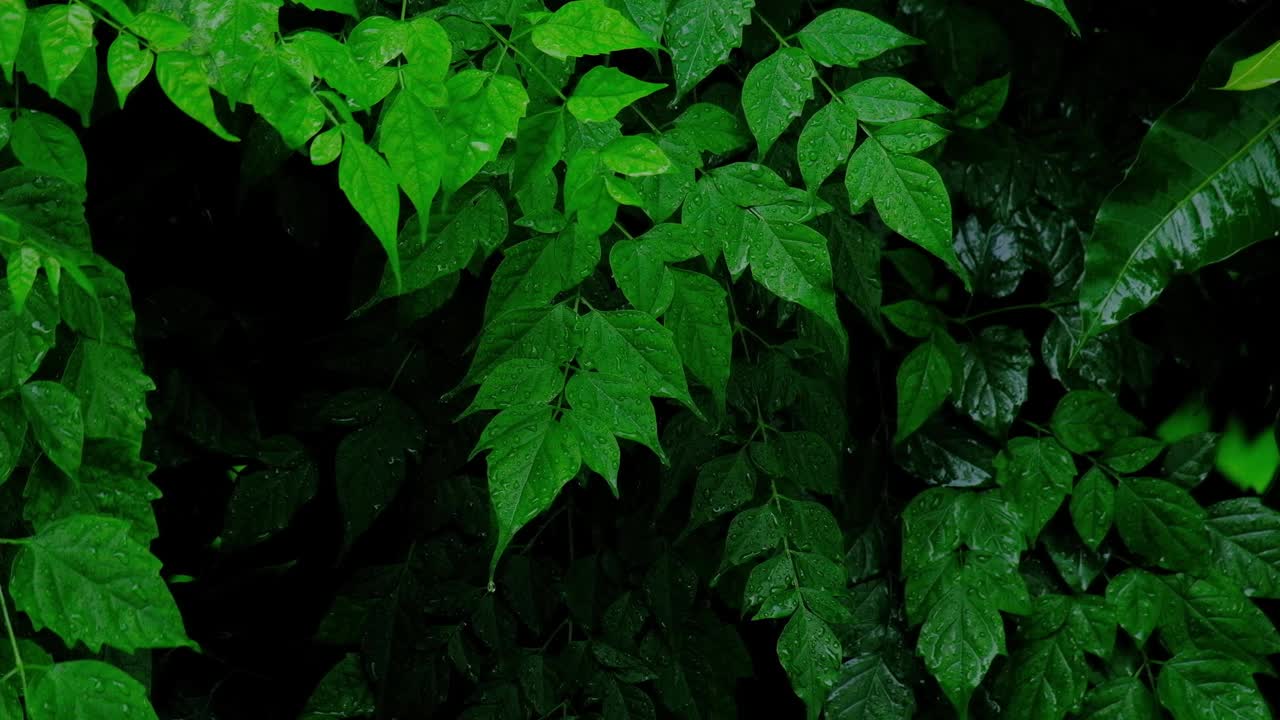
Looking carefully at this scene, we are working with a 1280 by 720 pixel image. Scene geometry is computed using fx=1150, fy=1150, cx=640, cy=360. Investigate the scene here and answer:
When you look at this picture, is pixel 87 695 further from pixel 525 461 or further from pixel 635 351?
pixel 635 351

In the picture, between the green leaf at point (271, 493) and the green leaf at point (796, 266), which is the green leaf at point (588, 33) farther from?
the green leaf at point (271, 493)

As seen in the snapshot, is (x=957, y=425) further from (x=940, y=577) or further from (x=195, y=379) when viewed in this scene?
(x=195, y=379)

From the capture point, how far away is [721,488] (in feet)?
4.26

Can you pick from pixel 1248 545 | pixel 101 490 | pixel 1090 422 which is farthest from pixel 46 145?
pixel 1248 545

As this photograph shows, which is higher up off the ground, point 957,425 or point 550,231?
point 550,231

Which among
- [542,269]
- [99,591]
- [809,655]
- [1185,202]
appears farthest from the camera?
[1185,202]

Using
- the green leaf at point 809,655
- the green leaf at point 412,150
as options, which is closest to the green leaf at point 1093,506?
the green leaf at point 809,655

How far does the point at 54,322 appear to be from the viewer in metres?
0.94

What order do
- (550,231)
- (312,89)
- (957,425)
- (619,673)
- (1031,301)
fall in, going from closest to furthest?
1. (312,89)
2. (550,231)
3. (619,673)
4. (957,425)
5. (1031,301)

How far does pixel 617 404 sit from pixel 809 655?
42 cm

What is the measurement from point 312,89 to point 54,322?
11.3 inches

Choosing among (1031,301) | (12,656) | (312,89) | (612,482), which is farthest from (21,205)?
(1031,301)

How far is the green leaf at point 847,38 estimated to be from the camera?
3.64ft

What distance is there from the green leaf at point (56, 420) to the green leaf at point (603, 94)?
49cm
